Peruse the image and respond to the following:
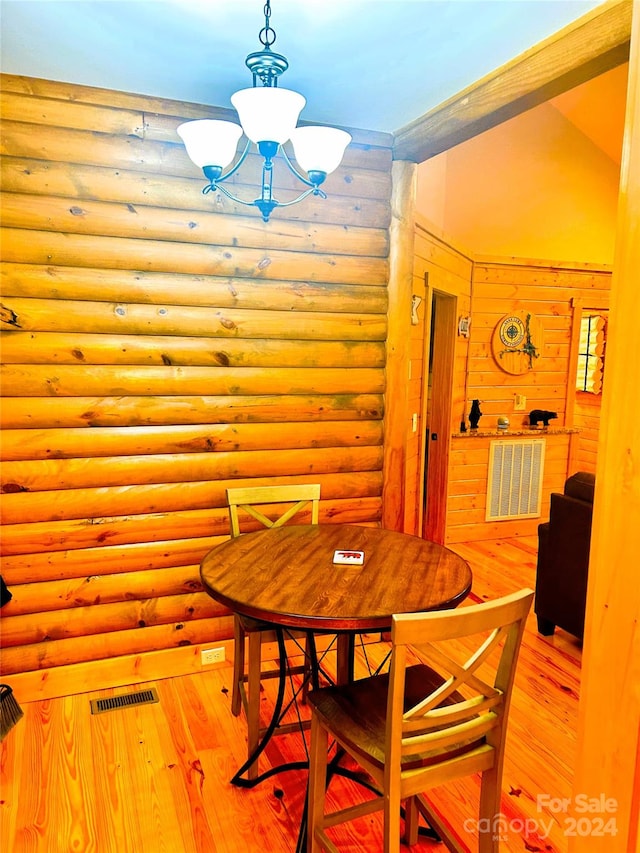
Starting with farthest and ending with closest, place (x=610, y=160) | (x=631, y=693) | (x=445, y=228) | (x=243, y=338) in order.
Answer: (x=610, y=160)
(x=445, y=228)
(x=243, y=338)
(x=631, y=693)

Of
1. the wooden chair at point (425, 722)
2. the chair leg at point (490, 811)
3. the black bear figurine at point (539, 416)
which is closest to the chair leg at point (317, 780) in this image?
the wooden chair at point (425, 722)

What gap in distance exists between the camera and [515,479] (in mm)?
5469

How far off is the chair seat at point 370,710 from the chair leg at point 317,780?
0.07 m

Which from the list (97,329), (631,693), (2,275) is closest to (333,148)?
(97,329)

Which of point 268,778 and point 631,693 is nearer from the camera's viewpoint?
point 631,693

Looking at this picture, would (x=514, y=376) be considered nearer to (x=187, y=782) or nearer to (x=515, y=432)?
(x=515, y=432)

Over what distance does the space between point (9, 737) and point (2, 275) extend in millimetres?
1963

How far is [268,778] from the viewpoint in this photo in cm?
236

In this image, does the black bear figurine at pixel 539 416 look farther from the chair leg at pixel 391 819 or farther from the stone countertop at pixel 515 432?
the chair leg at pixel 391 819

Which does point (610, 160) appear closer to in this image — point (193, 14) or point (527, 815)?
point (193, 14)

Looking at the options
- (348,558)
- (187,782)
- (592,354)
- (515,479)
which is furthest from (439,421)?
(187,782)

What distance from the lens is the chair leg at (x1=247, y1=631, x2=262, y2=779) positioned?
7.66 ft

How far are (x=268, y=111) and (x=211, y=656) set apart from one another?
2494mm

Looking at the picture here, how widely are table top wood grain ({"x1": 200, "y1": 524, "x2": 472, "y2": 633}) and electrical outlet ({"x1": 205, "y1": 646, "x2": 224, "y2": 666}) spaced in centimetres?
89
